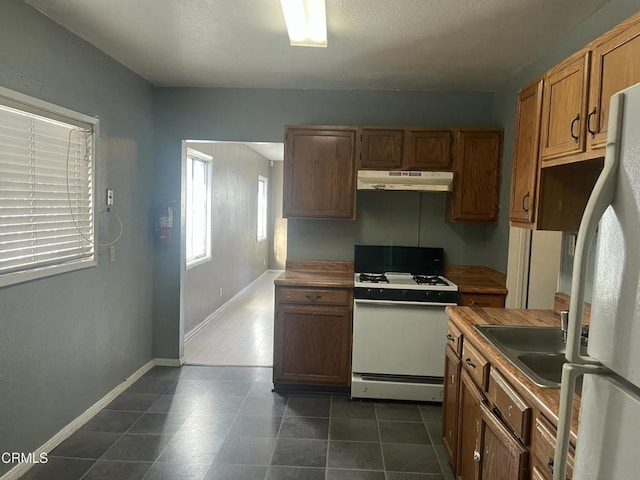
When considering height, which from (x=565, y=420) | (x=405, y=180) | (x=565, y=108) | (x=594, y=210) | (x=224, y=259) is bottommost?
(x=224, y=259)

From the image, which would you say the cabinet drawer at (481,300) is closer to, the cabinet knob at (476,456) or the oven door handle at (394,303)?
the oven door handle at (394,303)

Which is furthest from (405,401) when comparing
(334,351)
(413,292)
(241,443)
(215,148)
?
(215,148)

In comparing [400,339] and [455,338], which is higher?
[455,338]

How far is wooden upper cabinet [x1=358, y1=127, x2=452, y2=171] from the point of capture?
3.32 m

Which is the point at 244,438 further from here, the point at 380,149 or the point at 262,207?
the point at 262,207

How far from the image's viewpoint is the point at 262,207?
345 inches

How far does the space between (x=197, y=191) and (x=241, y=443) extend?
3.15m

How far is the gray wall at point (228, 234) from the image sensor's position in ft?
15.7

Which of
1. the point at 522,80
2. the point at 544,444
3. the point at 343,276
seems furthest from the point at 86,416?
the point at 522,80

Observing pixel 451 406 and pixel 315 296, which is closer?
pixel 451 406

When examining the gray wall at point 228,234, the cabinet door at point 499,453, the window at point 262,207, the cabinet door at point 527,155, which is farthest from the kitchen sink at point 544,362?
the window at point 262,207

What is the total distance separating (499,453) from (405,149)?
7.79 feet

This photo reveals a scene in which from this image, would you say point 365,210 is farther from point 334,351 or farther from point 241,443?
point 241,443

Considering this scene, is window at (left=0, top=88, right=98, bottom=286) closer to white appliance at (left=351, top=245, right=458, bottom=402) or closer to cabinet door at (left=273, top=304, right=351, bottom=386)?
cabinet door at (left=273, top=304, right=351, bottom=386)
